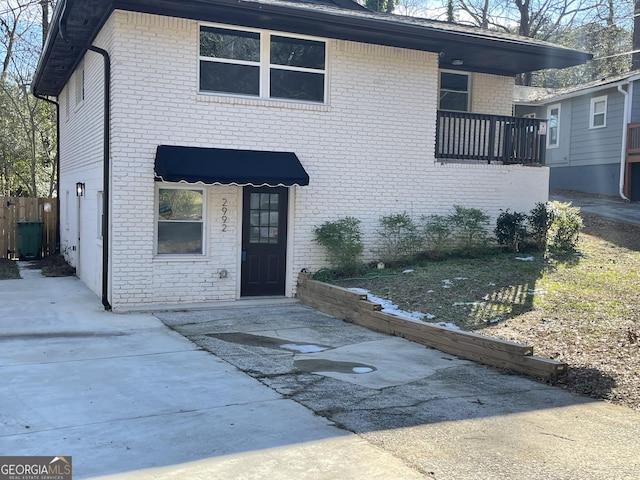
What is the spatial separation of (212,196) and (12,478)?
7.75 meters

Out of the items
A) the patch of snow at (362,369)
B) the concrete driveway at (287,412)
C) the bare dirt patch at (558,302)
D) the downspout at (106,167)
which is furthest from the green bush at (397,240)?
the patch of snow at (362,369)

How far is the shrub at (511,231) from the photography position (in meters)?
13.1

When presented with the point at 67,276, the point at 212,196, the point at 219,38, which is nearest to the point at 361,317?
the point at 212,196

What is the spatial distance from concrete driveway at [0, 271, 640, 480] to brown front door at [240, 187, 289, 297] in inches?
128

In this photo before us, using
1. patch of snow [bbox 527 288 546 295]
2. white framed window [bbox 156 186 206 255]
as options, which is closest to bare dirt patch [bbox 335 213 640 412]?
patch of snow [bbox 527 288 546 295]

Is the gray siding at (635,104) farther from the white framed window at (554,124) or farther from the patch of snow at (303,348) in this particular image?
the patch of snow at (303,348)

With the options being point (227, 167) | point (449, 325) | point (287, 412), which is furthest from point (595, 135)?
point (287, 412)

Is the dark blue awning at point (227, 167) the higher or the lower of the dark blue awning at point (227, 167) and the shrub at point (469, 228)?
the higher

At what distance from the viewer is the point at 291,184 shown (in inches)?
444

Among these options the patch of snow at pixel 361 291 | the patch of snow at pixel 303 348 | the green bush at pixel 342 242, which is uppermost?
the green bush at pixel 342 242

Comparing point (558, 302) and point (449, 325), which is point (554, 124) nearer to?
point (558, 302)

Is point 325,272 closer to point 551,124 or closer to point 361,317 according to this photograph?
point 361,317

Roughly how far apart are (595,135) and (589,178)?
1691mm

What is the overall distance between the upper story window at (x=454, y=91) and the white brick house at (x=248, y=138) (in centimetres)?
90
